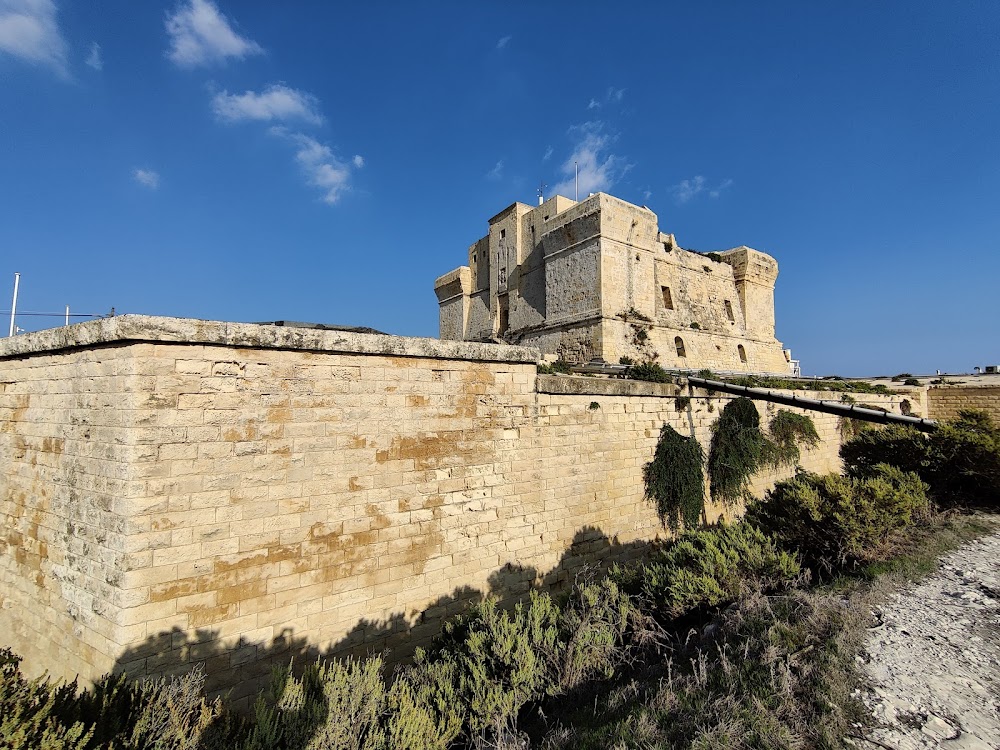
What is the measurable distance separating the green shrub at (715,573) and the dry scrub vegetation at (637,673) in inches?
0.6

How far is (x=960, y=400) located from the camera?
1630 cm

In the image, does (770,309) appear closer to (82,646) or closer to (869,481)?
(869,481)

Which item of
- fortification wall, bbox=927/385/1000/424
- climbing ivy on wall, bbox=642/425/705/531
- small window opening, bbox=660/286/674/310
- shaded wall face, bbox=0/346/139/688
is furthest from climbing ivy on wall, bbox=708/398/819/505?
fortification wall, bbox=927/385/1000/424

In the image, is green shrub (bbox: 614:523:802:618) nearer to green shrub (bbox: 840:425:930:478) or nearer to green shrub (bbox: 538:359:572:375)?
green shrub (bbox: 538:359:572:375)

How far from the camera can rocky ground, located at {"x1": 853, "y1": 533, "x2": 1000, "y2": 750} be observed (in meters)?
2.55

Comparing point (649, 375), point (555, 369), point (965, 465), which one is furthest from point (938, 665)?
point (965, 465)

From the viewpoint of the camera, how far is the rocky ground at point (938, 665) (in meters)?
2.55

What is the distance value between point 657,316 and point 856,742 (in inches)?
553

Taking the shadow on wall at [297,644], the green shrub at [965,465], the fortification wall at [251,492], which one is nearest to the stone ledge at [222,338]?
the fortification wall at [251,492]

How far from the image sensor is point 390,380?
4945 mm

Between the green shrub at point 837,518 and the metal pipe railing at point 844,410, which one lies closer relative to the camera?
the green shrub at point 837,518

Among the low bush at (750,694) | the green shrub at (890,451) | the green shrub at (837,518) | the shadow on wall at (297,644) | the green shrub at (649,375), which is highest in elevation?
the green shrub at (649,375)

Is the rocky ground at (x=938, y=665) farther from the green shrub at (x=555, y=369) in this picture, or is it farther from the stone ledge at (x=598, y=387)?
the green shrub at (x=555, y=369)

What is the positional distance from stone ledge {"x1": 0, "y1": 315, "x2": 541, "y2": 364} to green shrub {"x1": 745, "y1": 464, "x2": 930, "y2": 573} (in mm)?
4322
